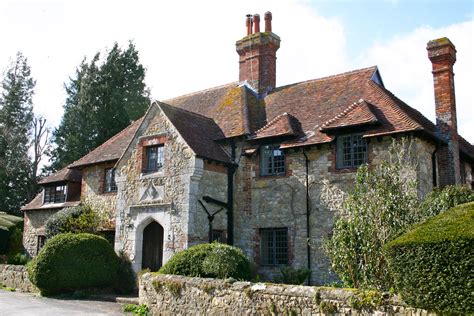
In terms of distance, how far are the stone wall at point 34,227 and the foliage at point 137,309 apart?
1146 cm

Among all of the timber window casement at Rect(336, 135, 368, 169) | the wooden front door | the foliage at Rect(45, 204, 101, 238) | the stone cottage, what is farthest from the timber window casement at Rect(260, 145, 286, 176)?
the foliage at Rect(45, 204, 101, 238)

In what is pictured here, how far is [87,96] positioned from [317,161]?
86.6 feet

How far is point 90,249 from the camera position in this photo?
57.3 feet

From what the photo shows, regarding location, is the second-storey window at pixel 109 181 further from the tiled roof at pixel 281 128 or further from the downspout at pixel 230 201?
the tiled roof at pixel 281 128

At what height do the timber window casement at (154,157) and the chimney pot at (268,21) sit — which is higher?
the chimney pot at (268,21)

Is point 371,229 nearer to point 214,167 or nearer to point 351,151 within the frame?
point 351,151

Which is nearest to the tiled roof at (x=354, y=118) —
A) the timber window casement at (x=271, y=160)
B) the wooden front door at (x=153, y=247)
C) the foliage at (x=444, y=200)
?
the timber window casement at (x=271, y=160)

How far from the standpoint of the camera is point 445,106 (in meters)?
17.4

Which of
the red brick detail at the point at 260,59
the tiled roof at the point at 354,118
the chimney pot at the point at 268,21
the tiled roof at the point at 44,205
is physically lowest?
the tiled roof at the point at 44,205

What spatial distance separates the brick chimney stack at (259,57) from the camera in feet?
72.5

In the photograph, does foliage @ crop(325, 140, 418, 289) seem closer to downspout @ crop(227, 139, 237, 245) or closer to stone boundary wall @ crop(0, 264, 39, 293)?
downspout @ crop(227, 139, 237, 245)

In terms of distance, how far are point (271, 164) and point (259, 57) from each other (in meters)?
6.14

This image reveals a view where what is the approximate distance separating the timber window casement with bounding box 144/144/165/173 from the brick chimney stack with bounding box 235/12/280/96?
228 inches

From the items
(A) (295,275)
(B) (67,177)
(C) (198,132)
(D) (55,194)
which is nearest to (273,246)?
(A) (295,275)
